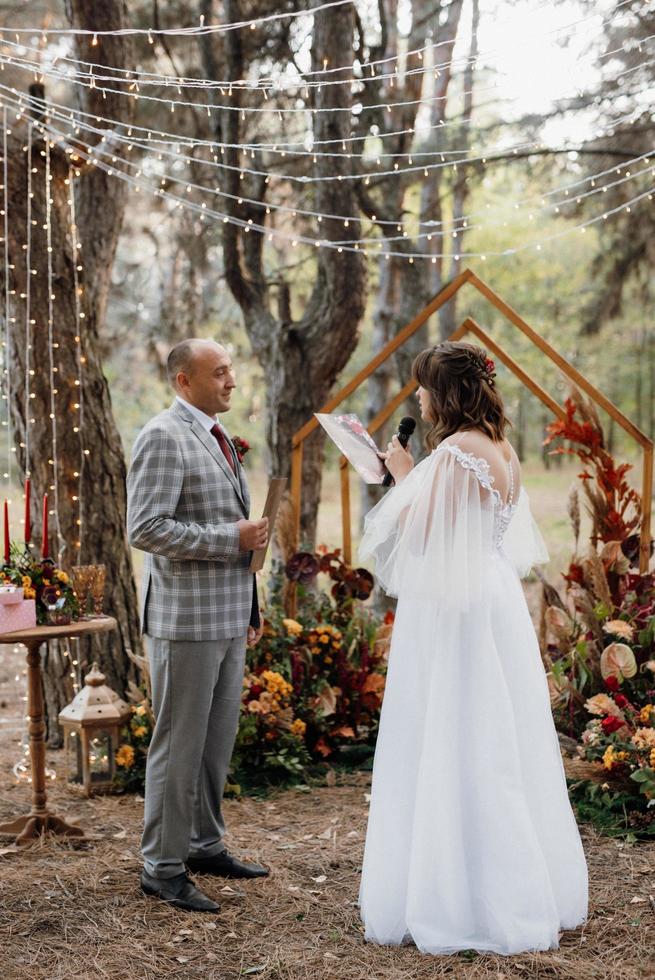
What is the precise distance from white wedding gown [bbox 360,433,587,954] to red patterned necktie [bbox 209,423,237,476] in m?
0.70

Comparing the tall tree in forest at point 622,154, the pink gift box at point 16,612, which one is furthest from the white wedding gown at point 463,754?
the tall tree in forest at point 622,154

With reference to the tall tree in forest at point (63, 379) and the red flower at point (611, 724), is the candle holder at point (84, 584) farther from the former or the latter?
the red flower at point (611, 724)

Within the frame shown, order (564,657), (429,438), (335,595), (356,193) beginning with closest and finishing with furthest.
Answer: (429,438) < (564,657) < (335,595) < (356,193)

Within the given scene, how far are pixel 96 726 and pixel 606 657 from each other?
2.36 m

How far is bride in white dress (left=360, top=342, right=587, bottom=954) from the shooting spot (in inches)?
115

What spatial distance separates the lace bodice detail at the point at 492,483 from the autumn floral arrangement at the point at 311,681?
2074mm

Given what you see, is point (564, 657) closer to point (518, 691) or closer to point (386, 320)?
point (518, 691)

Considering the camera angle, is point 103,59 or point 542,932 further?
point 103,59

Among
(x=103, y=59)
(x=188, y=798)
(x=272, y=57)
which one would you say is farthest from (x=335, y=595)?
(x=272, y=57)

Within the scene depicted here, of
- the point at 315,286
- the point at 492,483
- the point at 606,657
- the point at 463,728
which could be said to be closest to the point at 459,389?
the point at 492,483

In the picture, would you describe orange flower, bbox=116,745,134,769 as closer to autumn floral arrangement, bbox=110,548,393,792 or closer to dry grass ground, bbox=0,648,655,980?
autumn floral arrangement, bbox=110,548,393,792

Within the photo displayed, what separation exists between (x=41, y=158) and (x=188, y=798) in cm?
348

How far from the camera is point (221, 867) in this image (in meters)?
3.63

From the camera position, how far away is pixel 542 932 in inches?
115
